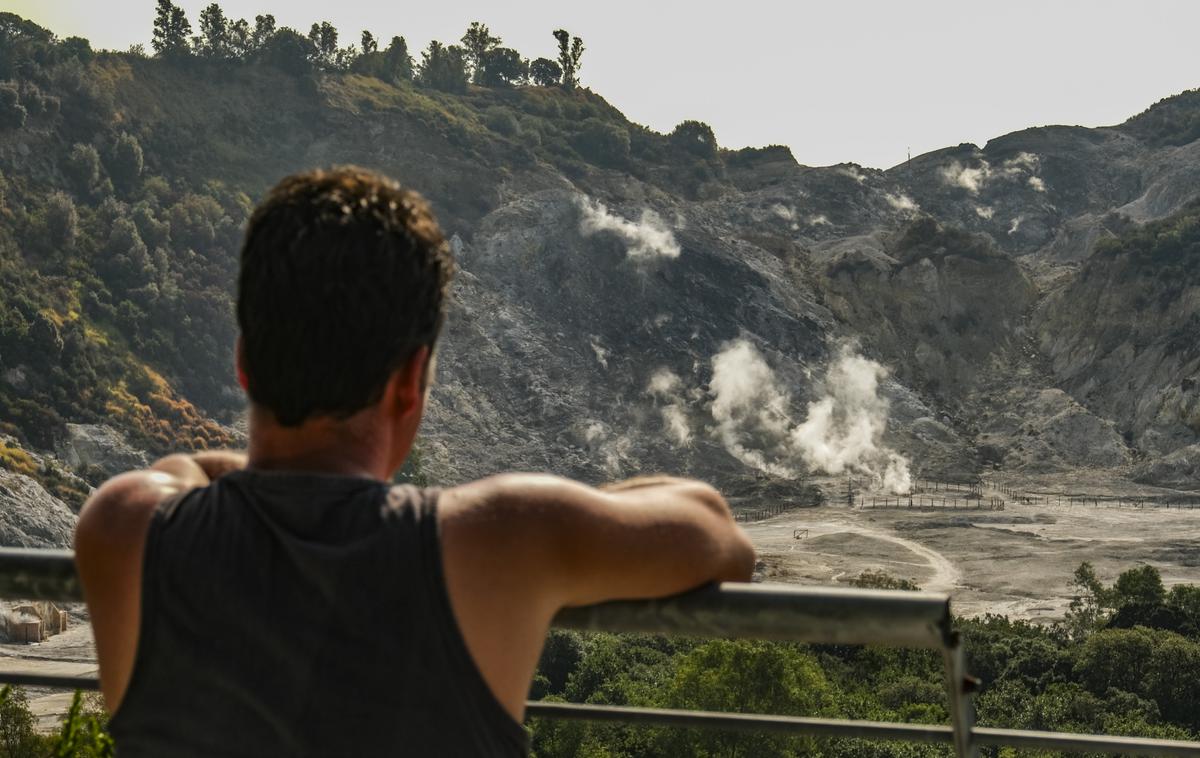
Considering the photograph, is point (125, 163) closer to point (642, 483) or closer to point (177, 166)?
point (177, 166)

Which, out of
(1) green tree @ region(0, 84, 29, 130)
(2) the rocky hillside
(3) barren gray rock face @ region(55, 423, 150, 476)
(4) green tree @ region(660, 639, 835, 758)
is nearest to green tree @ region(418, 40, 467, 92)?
(2) the rocky hillside

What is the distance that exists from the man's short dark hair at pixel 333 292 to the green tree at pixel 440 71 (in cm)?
12198

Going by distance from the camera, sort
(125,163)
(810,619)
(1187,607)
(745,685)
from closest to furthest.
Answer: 1. (810,619)
2. (745,685)
3. (1187,607)
4. (125,163)

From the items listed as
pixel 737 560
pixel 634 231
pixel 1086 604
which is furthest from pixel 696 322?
pixel 737 560

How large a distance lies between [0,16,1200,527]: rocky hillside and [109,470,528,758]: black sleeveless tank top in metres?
55.3

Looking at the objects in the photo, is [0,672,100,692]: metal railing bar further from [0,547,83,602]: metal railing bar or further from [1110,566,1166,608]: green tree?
[1110,566,1166,608]: green tree

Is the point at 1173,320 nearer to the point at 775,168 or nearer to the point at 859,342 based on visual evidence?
the point at 859,342

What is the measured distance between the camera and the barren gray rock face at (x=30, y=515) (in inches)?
1869

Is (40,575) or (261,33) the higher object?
(261,33)

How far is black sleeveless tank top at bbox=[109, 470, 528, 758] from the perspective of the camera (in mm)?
1616

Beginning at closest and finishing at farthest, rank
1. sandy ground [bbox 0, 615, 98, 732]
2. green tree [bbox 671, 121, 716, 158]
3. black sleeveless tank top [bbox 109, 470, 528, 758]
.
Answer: black sleeveless tank top [bbox 109, 470, 528, 758]
sandy ground [bbox 0, 615, 98, 732]
green tree [bbox 671, 121, 716, 158]

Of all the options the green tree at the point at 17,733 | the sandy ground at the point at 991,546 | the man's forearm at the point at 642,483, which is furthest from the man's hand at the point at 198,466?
the sandy ground at the point at 991,546

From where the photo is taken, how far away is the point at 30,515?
159 feet

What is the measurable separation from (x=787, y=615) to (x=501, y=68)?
132 m
